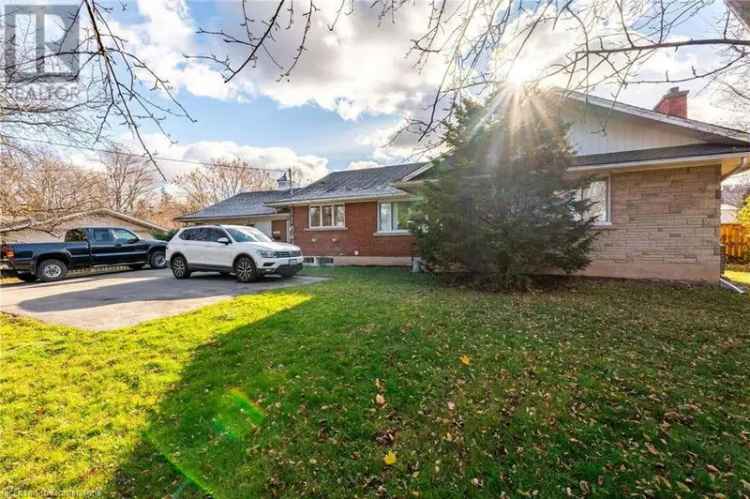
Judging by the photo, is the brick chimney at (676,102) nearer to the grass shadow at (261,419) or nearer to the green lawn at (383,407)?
the green lawn at (383,407)

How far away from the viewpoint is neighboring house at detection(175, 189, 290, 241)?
19.3 metres

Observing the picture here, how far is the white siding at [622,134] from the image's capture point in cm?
881

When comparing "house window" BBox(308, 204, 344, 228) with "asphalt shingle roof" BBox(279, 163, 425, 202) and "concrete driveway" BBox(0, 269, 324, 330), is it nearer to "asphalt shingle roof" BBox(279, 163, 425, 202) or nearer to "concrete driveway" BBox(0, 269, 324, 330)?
"asphalt shingle roof" BBox(279, 163, 425, 202)

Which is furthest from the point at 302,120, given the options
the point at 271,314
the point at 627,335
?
the point at 627,335

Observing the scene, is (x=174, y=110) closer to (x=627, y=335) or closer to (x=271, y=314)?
(x=271, y=314)

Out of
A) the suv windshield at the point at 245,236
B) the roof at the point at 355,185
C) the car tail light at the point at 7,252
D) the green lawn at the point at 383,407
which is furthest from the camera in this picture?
the roof at the point at 355,185

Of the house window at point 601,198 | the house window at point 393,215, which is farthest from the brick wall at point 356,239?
the house window at point 601,198

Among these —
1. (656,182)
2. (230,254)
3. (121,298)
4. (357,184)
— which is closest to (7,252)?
(121,298)

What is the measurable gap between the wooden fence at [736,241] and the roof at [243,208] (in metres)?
22.9

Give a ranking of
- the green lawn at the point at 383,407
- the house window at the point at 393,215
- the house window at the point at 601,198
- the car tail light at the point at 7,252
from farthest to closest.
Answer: the house window at the point at 393,215
the car tail light at the point at 7,252
the house window at the point at 601,198
the green lawn at the point at 383,407

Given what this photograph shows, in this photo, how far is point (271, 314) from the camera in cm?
621

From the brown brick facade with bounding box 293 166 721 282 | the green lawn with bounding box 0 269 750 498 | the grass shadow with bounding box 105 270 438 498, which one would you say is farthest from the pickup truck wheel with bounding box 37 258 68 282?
the brown brick facade with bounding box 293 166 721 282

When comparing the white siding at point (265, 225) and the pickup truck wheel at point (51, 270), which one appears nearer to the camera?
the pickup truck wheel at point (51, 270)

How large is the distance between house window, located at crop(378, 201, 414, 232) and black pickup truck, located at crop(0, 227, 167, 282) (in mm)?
10396
